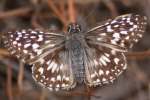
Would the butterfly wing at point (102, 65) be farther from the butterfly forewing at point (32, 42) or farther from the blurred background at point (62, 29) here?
the blurred background at point (62, 29)

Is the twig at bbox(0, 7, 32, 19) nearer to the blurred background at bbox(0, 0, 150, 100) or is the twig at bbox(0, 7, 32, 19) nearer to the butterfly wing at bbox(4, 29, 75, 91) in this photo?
the blurred background at bbox(0, 0, 150, 100)

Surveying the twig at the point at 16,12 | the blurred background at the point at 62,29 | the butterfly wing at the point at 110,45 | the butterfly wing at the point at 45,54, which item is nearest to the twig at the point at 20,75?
the blurred background at the point at 62,29

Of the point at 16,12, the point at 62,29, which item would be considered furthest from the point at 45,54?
the point at 16,12

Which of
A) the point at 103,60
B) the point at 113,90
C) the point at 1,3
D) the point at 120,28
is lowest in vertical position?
the point at 113,90

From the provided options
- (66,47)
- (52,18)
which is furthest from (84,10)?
(66,47)

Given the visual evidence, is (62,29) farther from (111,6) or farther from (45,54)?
(45,54)

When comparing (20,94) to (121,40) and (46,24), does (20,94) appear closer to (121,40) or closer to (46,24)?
(46,24)

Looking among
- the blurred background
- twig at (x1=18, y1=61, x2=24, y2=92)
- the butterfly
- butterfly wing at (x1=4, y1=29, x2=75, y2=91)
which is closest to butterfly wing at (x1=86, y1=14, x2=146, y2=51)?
the butterfly
